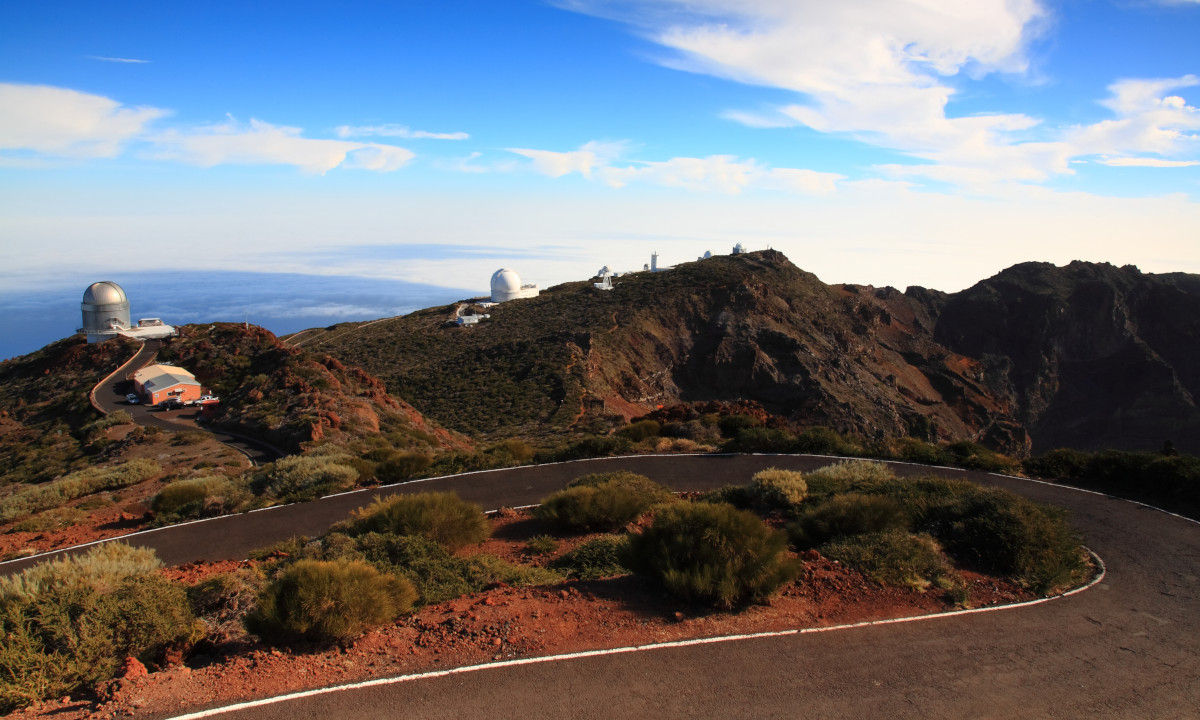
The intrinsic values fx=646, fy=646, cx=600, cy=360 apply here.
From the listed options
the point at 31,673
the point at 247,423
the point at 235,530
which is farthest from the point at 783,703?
the point at 247,423

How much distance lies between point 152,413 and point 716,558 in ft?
93.8

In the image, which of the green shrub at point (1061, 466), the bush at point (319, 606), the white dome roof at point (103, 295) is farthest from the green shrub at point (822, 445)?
the white dome roof at point (103, 295)

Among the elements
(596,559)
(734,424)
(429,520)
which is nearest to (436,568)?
(429,520)

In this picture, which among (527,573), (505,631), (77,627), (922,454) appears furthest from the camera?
(922,454)

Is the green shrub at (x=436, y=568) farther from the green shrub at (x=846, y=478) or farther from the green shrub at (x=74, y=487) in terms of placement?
the green shrub at (x=74, y=487)

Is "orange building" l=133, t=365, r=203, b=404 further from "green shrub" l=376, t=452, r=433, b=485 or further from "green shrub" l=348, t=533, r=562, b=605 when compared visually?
"green shrub" l=348, t=533, r=562, b=605

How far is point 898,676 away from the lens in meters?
5.59

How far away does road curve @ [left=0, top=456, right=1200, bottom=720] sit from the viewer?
4980mm

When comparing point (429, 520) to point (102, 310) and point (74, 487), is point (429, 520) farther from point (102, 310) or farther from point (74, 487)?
point (102, 310)

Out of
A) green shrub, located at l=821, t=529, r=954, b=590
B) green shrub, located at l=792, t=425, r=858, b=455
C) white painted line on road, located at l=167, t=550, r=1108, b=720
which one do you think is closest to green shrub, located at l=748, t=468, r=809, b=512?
green shrub, located at l=821, t=529, r=954, b=590

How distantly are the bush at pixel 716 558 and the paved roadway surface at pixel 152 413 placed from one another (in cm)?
1732

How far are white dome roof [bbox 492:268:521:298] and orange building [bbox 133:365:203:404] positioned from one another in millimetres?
34034

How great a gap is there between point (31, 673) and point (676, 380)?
4314cm

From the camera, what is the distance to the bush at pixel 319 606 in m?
5.71
